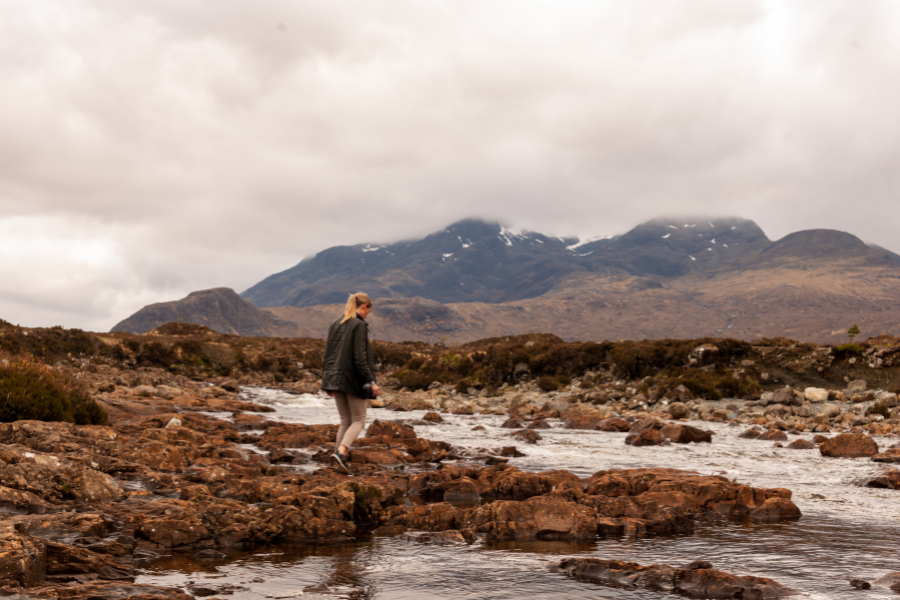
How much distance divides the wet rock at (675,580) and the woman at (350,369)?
5.37m

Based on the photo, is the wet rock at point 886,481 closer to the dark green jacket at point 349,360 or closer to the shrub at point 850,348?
the dark green jacket at point 349,360

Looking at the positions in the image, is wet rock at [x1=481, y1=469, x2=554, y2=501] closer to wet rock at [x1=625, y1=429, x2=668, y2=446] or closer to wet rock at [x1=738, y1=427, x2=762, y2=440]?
wet rock at [x1=625, y1=429, x2=668, y2=446]

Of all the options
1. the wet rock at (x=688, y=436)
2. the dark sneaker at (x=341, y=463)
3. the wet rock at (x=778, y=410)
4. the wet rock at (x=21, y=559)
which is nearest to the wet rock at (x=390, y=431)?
the dark sneaker at (x=341, y=463)

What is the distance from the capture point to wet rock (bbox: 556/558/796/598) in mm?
5195

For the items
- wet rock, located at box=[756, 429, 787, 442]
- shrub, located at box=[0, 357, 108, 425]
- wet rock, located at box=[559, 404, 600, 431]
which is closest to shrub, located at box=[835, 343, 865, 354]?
wet rock, located at box=[756, 429, 787, 442]

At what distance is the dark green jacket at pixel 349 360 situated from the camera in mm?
10523

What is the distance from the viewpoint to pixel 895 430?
18.5m

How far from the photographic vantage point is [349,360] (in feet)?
34.9

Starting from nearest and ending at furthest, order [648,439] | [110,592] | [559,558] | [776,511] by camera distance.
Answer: [110,592] < [559,558] < [776,511] < [648,439]

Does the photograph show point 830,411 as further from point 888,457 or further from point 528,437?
point 528,437

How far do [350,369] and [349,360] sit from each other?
173mm

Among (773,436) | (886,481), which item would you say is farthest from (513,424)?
A: (886,481)

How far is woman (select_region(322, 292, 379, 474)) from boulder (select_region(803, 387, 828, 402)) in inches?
877

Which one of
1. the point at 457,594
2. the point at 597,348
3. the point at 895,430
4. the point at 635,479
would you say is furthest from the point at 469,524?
the point at 597,348
